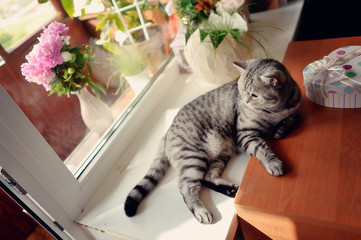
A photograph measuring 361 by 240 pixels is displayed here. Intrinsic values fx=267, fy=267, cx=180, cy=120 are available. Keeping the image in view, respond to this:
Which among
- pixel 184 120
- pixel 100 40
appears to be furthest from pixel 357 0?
pixel 100 40

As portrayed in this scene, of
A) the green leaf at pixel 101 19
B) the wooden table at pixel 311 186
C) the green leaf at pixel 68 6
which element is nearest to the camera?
the wooden table at pixel 311 186

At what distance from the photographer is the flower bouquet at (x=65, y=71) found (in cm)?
88

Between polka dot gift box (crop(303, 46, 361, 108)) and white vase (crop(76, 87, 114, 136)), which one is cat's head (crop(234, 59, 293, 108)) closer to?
polka dot gift box (crop(303, 46, 361, 108))

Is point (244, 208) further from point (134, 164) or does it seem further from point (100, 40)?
point (100, 40)

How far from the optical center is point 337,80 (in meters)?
0.88

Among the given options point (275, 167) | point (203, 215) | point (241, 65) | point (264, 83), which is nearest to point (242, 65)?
point (241, 65)

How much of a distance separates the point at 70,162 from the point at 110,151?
167mm

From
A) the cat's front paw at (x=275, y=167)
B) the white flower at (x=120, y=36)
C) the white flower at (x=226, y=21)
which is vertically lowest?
the cat's front paw at (x=275, y=167)

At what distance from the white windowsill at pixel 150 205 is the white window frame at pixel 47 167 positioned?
42 mm

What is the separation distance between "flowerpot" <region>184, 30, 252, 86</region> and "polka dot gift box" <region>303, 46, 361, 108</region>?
0.30 metres

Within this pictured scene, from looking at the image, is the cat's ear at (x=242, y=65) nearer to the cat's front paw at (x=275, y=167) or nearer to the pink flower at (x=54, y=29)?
the cat's front paw at (x=275, y=167)

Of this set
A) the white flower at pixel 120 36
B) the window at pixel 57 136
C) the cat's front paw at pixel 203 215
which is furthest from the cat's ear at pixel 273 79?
A: the white flower at pixel 120 36

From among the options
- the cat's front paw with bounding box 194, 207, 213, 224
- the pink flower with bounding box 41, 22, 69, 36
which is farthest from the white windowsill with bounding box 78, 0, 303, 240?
the pink flower with bounding box 41, 22, 69, 36

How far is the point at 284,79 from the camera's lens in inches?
34.2
